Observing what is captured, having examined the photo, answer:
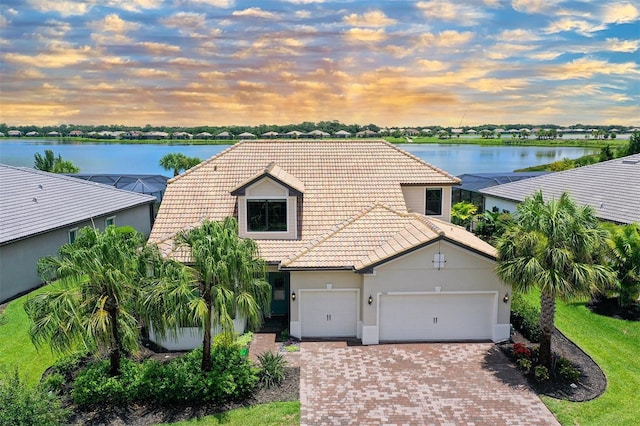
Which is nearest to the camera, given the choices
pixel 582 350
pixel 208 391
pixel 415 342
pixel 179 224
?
pixel 208 391

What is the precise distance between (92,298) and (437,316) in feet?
38.5

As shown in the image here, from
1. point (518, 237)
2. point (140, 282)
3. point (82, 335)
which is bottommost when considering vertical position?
point (82, 335)

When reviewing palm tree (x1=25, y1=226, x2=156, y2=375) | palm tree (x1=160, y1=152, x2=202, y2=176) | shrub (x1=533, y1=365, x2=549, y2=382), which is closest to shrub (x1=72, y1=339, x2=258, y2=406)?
palm tree (x1=25, y1=226, x2=156, y2=375)

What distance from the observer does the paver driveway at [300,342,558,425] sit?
1224 cm

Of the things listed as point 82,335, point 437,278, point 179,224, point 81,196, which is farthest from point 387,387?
point 81,196

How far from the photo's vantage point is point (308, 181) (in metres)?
22.1

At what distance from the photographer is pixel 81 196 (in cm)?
2900

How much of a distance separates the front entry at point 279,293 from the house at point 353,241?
4 cm

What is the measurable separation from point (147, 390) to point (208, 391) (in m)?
1.77

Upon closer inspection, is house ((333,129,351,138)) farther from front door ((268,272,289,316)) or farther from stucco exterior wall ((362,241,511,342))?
stucco exterior wall ((362,241,511,342))

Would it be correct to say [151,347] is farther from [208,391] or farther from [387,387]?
[387,387]

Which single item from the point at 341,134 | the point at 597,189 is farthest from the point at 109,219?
the point at 341,134

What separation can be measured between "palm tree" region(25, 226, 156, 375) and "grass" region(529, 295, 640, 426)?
12.3 metres

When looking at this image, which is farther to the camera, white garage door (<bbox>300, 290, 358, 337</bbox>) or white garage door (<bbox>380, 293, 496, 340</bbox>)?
white garage door (<bbox>300, 290, 358, 337</bbox>)
